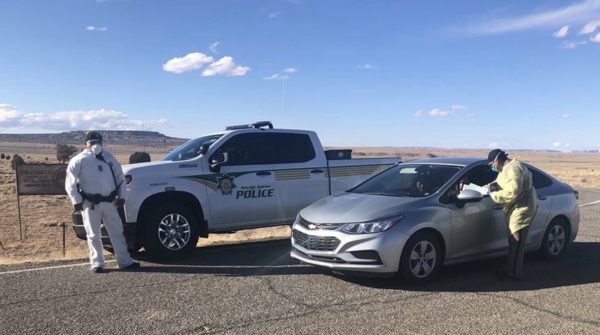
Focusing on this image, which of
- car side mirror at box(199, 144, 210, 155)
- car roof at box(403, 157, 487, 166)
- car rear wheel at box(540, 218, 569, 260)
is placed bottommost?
car rear wheel at box(540, 218, 569, 260)

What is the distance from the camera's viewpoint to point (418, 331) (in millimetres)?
4953

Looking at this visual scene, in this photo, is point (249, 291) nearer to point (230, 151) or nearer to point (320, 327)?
point (320, 327)

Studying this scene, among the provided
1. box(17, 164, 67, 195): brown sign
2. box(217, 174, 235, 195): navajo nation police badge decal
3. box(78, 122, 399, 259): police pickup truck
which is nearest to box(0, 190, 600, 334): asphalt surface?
box(78, 122, 399, 259): police pickup truck

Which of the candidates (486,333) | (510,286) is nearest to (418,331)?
(486,333)

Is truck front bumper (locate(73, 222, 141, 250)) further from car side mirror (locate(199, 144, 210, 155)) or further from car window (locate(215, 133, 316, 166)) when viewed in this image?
car window (locate(215, 133, 316, 166))

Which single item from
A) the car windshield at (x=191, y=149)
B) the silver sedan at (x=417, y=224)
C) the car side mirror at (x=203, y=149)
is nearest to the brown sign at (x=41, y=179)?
the car windshield at (x=191, y=149)

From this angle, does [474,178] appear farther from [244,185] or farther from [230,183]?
[230,183]

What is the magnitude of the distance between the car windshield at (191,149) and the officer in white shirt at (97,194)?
1.55 m

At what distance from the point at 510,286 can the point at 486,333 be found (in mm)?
1828

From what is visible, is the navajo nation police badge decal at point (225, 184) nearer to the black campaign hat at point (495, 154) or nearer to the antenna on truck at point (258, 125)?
the antenna on truck at point (258, 125)

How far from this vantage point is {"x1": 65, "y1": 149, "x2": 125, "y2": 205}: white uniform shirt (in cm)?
731

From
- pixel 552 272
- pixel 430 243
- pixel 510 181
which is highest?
pixel 510 181

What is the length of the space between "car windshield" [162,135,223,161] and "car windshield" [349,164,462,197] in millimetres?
2700

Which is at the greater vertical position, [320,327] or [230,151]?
[230,151]
